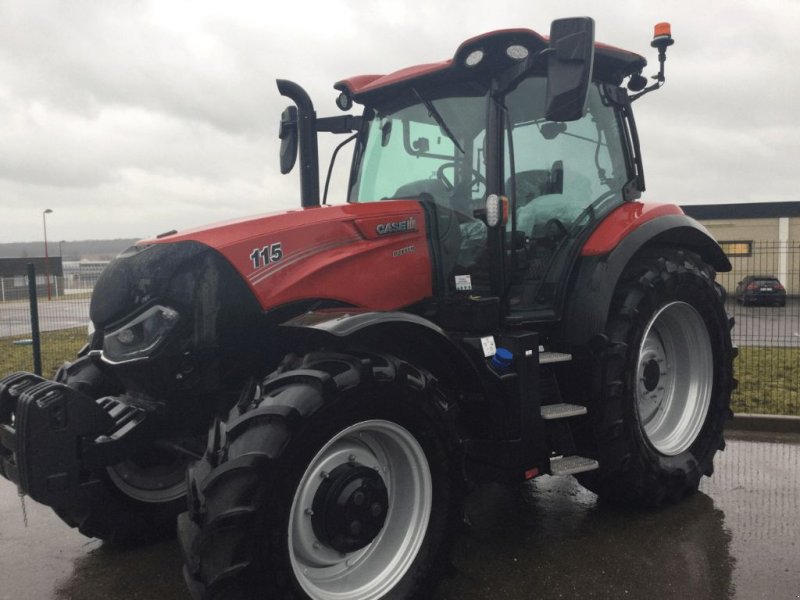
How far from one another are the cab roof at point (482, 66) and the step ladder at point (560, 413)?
5.23 feet

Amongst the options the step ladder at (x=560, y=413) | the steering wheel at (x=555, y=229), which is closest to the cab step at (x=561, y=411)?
the step ladder at (x=560, y=413)

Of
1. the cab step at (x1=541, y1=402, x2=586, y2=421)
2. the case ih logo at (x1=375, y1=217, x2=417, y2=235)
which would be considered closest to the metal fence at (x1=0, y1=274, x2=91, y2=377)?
the case ih logo at (x1=375, y1=217, x2=417, y2=235)

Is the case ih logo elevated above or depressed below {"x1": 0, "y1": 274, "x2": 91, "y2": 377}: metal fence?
above

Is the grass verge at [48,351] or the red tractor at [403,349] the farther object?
the grass verge at [48,351]

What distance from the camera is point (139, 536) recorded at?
3928mm

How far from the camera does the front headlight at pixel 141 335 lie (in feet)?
9.80

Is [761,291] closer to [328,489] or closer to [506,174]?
[506,174]

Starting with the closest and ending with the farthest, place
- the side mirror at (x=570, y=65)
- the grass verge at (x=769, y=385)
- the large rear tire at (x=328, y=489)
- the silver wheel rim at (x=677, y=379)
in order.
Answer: the large rear tire at (x=328, y=489) → the side mirror at (x=570, y=65) → the silver wheel rim at (x=677, y=379) → the grass verge at (x=769, y=385)

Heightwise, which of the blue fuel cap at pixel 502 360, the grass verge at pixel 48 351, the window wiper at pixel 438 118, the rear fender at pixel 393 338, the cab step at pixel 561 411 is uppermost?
the window wiper at pixel 438 118

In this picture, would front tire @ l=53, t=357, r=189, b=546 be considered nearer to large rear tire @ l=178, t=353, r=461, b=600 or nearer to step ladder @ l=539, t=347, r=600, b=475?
large rear tire @ l=178, t=353, r=461, b=600

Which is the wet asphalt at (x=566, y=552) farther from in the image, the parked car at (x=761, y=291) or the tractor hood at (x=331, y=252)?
the parked car at (x=761, y=291)

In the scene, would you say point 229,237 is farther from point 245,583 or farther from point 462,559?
point 462,559

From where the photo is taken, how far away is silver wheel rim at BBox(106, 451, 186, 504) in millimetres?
3900

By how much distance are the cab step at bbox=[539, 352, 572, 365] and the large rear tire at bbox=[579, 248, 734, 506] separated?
212 mm
